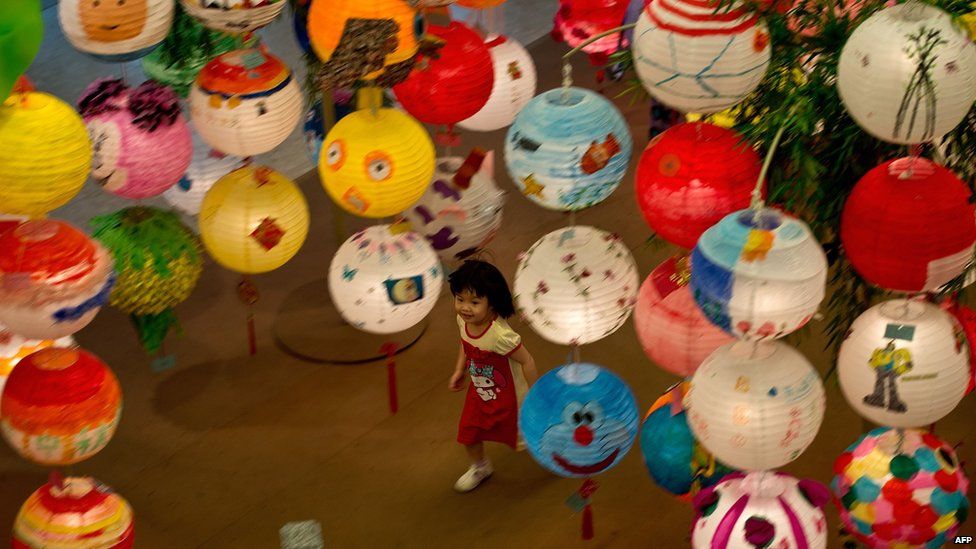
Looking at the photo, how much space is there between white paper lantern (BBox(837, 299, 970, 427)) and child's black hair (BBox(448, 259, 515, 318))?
4.25ft

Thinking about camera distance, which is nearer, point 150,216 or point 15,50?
point 15,50

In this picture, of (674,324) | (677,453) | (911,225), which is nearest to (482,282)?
(677,453)

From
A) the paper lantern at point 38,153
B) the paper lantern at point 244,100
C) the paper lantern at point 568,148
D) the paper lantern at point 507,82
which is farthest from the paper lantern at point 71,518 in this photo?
the paper lantern at point 507,82

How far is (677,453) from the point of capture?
3641 millimetres

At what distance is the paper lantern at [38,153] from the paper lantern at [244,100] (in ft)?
1.94

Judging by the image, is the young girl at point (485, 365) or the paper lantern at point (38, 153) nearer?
the paper lantern at point (38, 153)

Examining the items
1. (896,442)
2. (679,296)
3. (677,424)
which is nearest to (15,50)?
(679,296)

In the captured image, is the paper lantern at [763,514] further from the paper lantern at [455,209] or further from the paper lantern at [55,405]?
the paper lantern at [55,405]

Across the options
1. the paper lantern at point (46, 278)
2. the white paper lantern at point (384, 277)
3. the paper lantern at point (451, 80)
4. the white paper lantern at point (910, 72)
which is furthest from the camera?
the white paper lantern at point (384, 277)

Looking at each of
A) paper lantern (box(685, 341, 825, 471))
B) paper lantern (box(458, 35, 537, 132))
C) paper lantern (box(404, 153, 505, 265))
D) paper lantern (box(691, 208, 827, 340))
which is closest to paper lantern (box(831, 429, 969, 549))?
paper lantern (box(685, 341, 825, 471))

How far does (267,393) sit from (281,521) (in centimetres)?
64

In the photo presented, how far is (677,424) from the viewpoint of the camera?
143 inches

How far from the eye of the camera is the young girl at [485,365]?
4203mm

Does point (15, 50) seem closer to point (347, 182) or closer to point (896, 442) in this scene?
point (347, 182)
